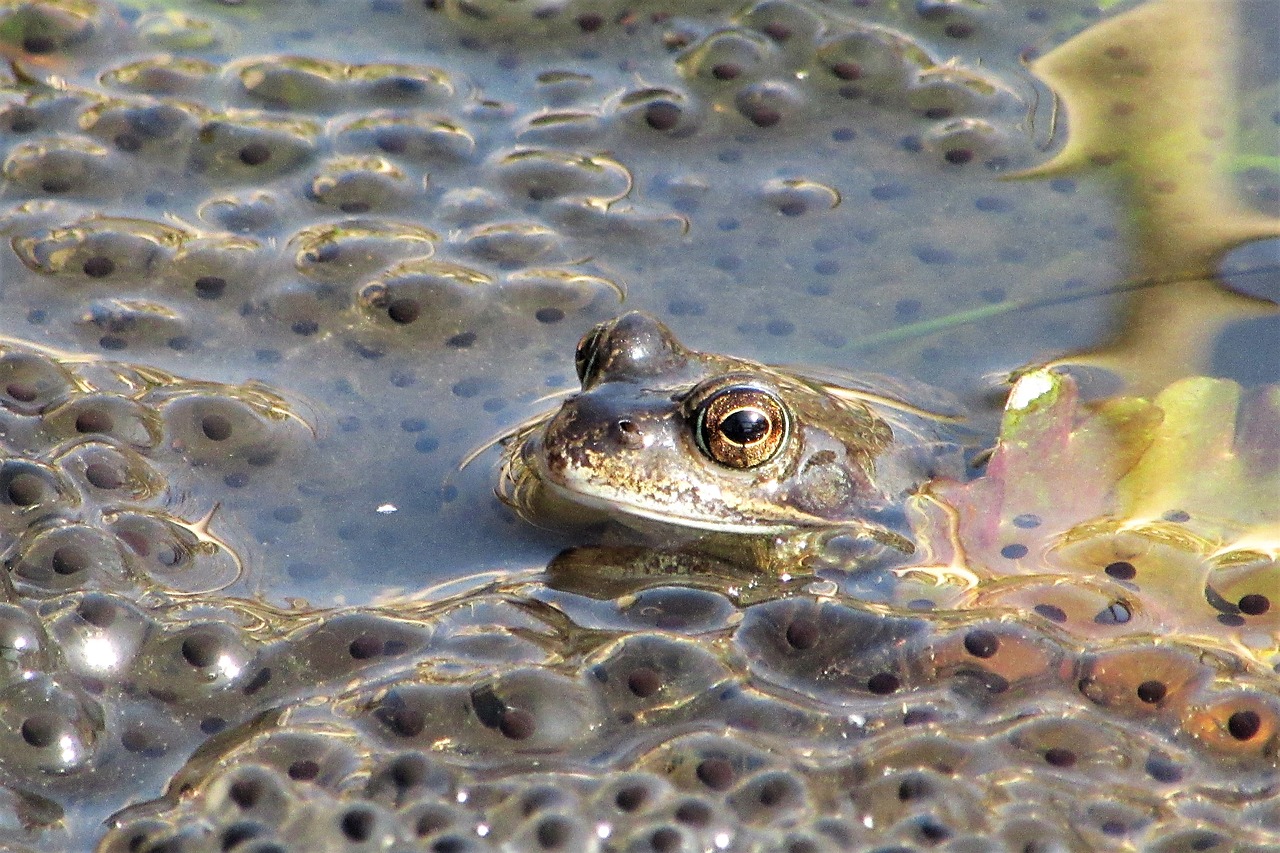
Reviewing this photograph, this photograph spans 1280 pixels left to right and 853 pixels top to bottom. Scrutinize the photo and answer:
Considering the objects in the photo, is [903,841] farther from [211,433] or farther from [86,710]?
[211,433]

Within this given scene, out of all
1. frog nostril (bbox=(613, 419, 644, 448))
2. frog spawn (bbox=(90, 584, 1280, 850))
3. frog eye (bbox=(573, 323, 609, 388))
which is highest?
frog eye (bbox=(573, 323, 609, 388))

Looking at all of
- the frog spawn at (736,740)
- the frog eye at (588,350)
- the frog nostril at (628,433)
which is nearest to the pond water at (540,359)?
the frog spawn at (736,740)

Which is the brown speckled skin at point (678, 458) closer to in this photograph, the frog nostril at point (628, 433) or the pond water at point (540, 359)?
the frog nostril at point (628, 433)

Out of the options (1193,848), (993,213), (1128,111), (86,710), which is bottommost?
(86,710)

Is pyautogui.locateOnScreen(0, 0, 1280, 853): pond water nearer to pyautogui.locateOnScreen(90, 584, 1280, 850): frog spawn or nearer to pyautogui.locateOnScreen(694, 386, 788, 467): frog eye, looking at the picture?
pyautogui.locateOnScreen(90, 584, 1280, 850): frog spawn

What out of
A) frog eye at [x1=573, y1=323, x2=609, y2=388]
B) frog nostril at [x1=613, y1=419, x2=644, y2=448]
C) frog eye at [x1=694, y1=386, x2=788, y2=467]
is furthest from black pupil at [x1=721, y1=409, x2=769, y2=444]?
frog eye at [x1=573, y1=323, x2=609, y2=388]

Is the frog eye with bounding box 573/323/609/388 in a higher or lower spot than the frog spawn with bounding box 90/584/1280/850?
higher

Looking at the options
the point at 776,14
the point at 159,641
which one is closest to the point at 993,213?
the point at 776,14
